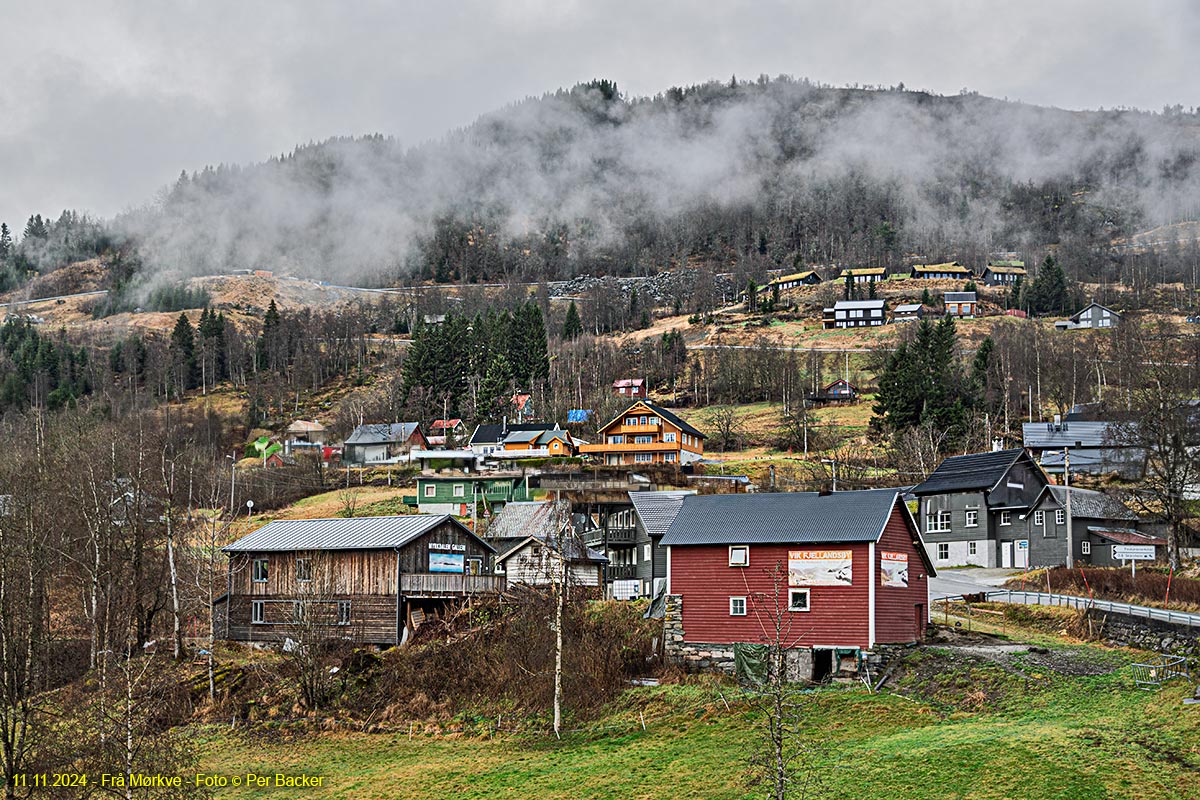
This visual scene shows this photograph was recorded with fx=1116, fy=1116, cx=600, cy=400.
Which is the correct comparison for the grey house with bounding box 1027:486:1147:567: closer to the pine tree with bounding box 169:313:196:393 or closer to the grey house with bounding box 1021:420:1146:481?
the grey house with bounding box 1021:420:1146:481

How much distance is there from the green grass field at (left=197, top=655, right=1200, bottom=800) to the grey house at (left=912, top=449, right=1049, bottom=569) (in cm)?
2972

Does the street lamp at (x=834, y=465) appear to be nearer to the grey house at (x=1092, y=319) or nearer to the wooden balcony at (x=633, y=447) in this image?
the wooden balcony at (x=633, y=447)

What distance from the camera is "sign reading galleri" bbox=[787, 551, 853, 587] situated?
3556 centimetres

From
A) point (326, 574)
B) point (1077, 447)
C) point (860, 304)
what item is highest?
point (860, 304)

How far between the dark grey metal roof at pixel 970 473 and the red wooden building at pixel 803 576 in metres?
24.6

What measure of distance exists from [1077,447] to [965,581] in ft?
99.7

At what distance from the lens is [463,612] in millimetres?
45156

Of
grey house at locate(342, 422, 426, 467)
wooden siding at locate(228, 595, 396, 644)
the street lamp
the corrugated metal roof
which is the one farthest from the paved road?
the corrugated metal roof

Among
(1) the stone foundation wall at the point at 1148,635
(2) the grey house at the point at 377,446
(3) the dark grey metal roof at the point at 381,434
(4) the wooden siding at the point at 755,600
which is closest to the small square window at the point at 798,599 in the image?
(4) the wooden siding at the point at 755,600

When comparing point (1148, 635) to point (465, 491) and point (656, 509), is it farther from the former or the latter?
point (465, 491)

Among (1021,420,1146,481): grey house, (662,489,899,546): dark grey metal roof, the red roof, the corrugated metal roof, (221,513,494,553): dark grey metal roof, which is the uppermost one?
the corrugated metal roof

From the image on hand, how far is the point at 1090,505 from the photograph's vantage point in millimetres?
59344

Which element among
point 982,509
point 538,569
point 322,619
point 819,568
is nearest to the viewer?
point 819,568

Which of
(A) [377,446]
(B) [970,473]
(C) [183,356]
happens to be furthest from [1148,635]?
(C) [183,356]
